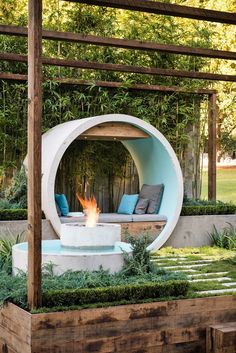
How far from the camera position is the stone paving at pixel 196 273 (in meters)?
6.54

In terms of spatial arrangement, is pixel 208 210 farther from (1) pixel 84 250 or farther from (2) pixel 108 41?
(1) pixel 84 250

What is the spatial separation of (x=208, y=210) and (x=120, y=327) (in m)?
5.22

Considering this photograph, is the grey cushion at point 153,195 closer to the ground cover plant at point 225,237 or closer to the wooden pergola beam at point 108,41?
the ground cover plant at point 225,237

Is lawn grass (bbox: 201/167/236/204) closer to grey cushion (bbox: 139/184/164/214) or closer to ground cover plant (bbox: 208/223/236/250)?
ground cover plant (bbox: 208/223/236/250)

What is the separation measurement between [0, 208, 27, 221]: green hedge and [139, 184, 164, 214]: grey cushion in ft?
6.54

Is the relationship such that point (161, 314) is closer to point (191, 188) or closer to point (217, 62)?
point (191, 188)

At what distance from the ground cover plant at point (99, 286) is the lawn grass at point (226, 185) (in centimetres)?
1346

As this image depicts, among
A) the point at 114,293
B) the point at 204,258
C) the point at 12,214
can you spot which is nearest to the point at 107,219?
the point at 12,214

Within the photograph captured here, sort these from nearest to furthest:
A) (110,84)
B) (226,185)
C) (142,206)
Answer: (142,206) → (110,84) → (226,185)

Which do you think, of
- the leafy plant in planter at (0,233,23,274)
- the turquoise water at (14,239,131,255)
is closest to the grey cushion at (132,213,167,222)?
the turquoise water at (14,239,131,255)

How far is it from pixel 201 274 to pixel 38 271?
290 cm

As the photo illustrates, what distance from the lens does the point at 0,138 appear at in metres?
10.4

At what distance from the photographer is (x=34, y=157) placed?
16.2 feet

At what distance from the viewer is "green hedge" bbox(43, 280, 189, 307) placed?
5113 millimetres
